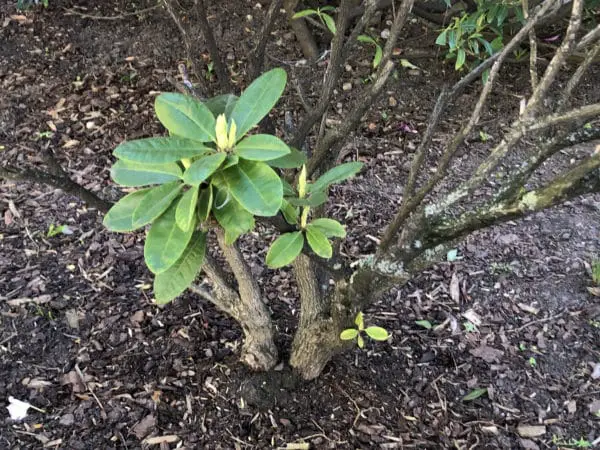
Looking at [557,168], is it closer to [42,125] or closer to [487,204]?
[487,204]

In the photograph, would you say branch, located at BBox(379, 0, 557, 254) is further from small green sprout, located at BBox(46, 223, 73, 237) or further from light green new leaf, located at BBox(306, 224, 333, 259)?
small green sprout, located at BBox(46, 223, 73, 237)

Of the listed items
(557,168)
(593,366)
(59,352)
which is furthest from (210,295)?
(557,168)

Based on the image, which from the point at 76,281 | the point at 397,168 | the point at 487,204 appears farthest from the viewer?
the point at 397,168

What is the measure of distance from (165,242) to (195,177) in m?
0.21

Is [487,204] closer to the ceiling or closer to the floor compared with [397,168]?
closer to the ceiling

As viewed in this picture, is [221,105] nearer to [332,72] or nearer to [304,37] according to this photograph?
[332,72]

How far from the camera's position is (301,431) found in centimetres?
205

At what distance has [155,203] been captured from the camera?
1275 mm

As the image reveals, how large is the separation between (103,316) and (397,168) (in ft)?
5.66

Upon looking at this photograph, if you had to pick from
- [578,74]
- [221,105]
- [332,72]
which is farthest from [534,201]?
[332,72]

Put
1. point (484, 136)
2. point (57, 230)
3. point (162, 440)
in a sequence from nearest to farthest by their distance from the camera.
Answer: point (162, 440) → point (57, 230) → point (484, 136)

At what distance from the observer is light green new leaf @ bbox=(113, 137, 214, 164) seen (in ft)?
3.98

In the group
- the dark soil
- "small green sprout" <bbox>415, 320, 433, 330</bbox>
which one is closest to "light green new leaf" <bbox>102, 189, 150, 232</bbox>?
the dark soil

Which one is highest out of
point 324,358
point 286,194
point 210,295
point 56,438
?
point 286,194
